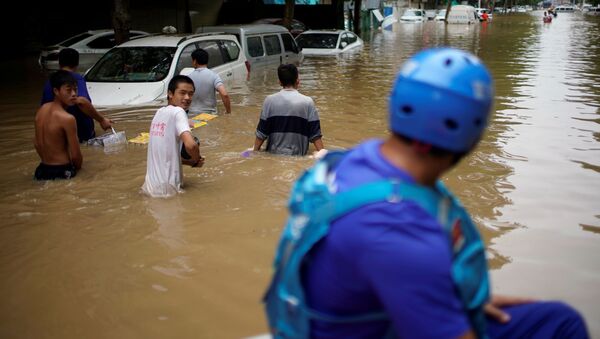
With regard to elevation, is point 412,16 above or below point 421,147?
above

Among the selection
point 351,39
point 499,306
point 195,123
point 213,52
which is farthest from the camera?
point 351,39

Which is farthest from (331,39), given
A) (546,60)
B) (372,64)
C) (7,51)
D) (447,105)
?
(447,105)

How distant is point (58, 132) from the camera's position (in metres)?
5.76

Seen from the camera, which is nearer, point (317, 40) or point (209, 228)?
point (209, 228)

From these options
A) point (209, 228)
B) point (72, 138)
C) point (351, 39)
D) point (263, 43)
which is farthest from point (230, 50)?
point (351, 39)

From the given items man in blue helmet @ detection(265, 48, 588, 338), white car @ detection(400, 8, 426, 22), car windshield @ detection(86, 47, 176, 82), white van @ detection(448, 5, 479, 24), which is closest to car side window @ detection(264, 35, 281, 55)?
car windshield @ detection(86, 47, 176, 82)

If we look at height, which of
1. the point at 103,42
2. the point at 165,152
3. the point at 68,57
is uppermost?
the point at 103,42

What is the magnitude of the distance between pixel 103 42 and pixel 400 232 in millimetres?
16566

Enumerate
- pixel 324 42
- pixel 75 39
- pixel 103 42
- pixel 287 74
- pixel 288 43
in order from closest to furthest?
pixel 287 74
pixel 288 43
pixel 103 42
pixel 75 39
pixel 324 42

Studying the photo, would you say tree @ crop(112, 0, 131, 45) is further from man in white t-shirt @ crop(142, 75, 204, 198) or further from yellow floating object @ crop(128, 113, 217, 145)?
man in white t-shirt @ crop(142, 75, 204, 198)

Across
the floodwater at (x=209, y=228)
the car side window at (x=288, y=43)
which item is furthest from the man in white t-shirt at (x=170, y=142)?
the car side window at (x=288, y=43)

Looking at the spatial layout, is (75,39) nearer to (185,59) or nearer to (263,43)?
(263,43)

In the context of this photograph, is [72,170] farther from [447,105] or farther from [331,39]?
[331,39]

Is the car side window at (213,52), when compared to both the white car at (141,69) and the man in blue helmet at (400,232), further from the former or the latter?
the man in blue helmet at (400,232)
